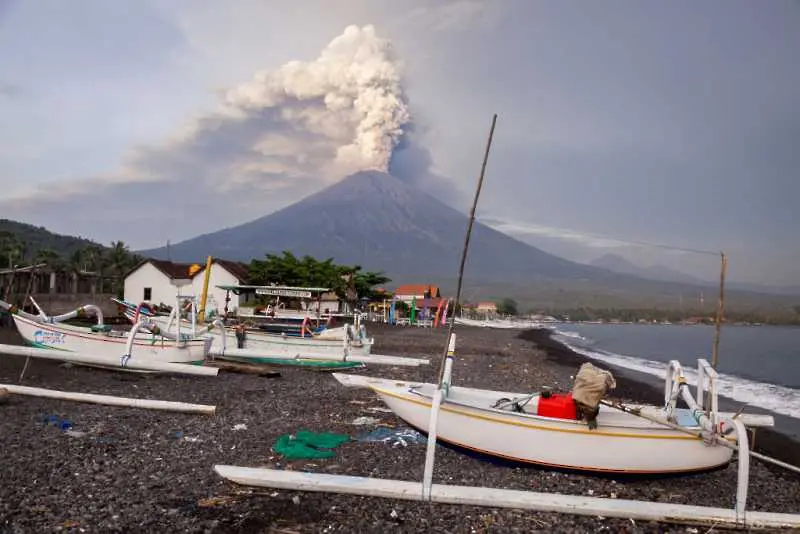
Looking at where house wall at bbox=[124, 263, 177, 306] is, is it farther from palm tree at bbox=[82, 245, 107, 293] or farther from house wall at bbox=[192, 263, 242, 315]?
palm tree at bbox=[82, 245, 107, 293]

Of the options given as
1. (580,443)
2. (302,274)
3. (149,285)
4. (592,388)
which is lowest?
(580,443)

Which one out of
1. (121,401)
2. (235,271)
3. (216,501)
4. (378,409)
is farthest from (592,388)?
(235,271)

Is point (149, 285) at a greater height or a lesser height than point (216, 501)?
greater

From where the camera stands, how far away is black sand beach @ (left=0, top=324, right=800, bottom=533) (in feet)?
20.9

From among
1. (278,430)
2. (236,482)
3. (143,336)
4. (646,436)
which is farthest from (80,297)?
(646,436)

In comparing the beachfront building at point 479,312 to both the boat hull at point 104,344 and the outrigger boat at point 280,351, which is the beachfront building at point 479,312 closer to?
the outrigger boat at point 280,351

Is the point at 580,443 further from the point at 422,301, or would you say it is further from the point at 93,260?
the point at 93,260

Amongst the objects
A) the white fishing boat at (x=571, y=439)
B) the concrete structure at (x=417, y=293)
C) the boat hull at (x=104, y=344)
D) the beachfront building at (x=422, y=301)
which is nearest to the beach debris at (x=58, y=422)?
the boat hull at (x=104, y=344)

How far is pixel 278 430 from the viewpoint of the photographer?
1026 centimetres

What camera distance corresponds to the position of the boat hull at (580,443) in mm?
7789

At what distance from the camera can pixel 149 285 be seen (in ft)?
158

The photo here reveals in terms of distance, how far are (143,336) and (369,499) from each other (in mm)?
11896

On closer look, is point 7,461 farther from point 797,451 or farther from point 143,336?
point 797,451

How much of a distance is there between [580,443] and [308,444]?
4.38 metres
